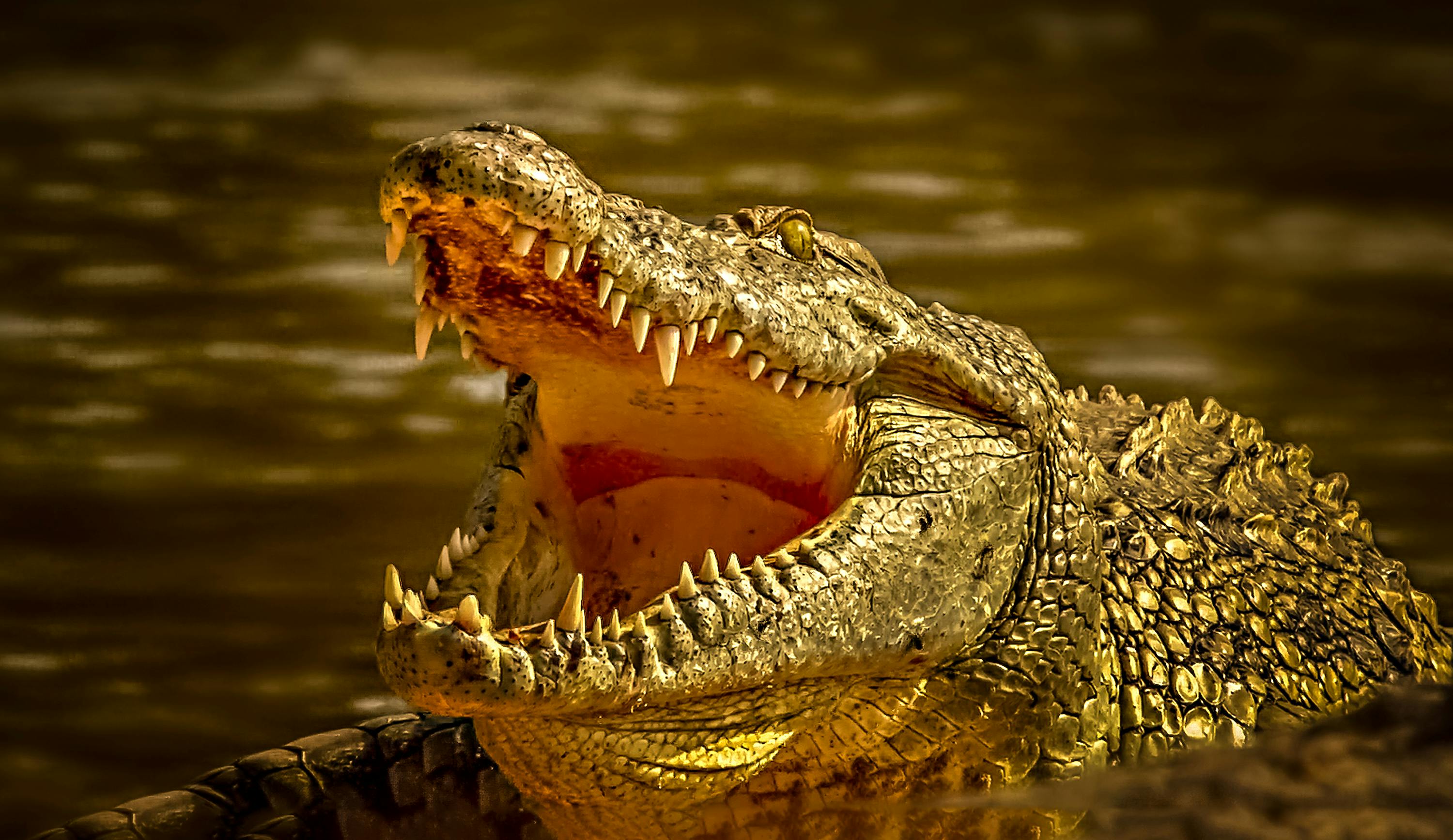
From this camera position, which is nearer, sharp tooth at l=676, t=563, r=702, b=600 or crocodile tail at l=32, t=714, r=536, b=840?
sharp tooth at l=676, t=563, r=702, b=600

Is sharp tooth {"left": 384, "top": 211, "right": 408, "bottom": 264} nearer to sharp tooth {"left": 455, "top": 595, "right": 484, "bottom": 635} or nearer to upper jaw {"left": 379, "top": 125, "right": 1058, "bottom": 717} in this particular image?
upper jaw {"left": 379, "top": 125, "right": 1058, "bottom": 717}

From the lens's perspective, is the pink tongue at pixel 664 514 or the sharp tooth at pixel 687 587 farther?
the pink tongue at pixel 664 514

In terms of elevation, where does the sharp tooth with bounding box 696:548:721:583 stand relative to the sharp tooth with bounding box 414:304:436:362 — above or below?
below

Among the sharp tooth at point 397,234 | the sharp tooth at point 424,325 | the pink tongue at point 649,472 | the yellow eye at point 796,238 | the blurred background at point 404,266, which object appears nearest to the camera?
the sharp tooth at point 397,234

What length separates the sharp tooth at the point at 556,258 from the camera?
1289 millimetres

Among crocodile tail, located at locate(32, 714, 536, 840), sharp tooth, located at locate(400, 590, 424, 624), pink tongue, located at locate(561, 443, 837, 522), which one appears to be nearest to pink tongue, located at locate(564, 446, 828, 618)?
pink tongue, located at locate(561, 443, 837, 522)

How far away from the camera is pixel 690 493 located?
1.87 metres

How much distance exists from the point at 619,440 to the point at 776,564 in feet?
1.39

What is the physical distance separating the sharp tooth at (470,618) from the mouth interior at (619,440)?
353 mm

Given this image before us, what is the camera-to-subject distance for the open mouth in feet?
4.18

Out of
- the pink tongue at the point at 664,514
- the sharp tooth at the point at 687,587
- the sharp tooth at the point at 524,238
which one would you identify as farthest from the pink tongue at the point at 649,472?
the sharp tooth at the point at 524,238

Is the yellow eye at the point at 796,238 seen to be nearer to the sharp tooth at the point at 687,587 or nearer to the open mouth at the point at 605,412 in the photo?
the open mouth at the point at 605,412

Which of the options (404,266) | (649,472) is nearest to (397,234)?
(649,472)

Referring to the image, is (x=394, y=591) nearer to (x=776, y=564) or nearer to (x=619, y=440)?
(x=776, y=564)
